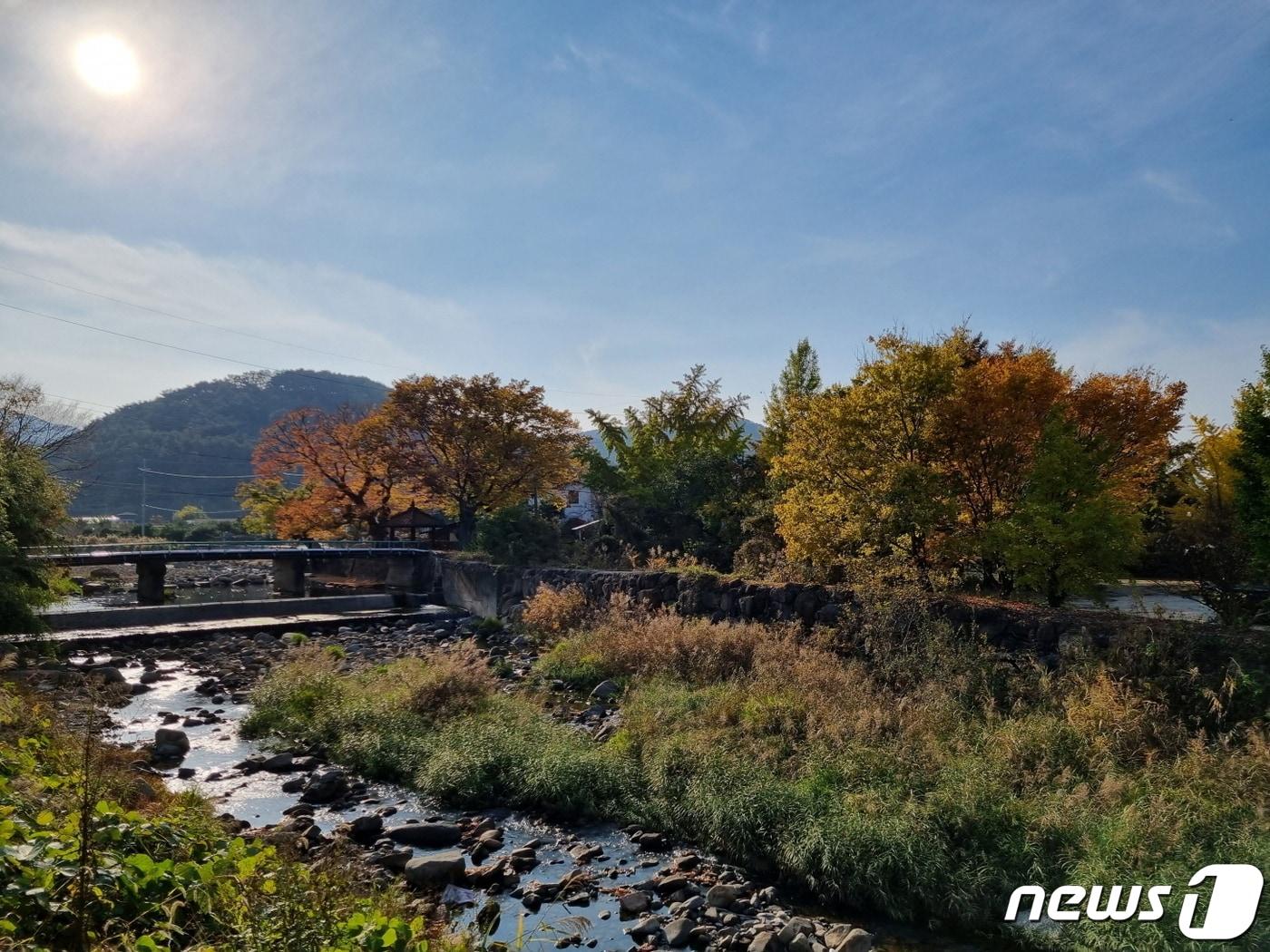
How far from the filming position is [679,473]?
1016 inches

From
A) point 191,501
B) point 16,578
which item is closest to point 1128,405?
point 16,578

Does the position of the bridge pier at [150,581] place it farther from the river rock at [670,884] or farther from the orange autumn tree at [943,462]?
the river rock at [670,884]

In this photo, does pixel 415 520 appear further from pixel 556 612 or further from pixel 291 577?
pixel 556 612

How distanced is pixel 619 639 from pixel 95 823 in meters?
12.1

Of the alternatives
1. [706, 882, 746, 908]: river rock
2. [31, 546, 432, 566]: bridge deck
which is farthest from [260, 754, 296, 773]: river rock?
[31, 546, 432, 566]: bridge deck

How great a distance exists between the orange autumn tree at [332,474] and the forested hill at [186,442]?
3256 cm

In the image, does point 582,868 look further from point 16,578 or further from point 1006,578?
point 16,578

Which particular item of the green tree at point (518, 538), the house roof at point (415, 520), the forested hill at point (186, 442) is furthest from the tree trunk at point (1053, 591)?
the forested hill at point (186, 442)

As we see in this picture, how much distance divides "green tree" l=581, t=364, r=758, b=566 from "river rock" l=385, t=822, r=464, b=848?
14.5 metres

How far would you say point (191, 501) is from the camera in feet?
326

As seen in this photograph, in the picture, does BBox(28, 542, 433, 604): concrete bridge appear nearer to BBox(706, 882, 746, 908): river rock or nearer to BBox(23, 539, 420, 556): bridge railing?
BBox(23, 539, 420, 556): bridge railing


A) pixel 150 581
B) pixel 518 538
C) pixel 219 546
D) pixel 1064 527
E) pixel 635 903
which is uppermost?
pixel 1064 527

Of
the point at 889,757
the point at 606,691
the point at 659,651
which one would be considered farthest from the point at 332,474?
the point at 889,757

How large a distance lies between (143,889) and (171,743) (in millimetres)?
8953
